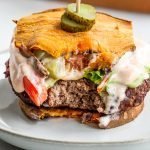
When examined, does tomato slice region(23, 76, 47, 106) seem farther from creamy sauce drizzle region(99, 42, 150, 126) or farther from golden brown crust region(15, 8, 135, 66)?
creamy sauce drizzle region(99, 42, 150, 126)

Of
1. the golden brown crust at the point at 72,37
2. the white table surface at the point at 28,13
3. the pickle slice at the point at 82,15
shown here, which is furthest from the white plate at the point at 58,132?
the white table surface at the point at 28,13

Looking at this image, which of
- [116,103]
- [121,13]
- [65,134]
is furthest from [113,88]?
[121,13]

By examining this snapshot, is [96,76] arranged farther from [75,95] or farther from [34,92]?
[34,92]

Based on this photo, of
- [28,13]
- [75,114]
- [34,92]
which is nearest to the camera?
[34,92]

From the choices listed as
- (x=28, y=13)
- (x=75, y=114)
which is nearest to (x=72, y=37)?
(x=75, y=114)

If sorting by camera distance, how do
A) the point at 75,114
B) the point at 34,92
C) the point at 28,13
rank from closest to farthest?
the point at 34,92 → the point at 75,114 → the point at 28,13

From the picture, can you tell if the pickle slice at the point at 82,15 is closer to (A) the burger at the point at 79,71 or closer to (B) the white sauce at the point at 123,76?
(A) the burger at the point at 79,71

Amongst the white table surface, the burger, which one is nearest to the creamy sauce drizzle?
the burger
